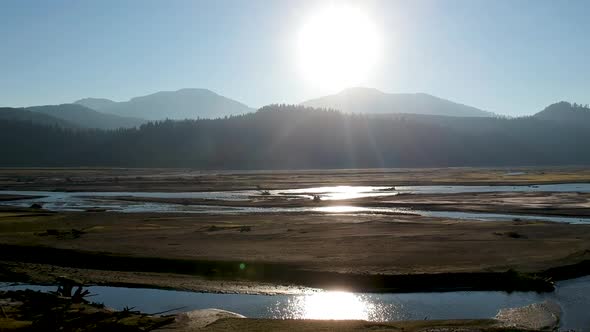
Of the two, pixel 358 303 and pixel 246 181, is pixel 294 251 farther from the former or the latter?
pixel 246 181

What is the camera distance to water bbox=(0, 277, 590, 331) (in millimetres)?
19703

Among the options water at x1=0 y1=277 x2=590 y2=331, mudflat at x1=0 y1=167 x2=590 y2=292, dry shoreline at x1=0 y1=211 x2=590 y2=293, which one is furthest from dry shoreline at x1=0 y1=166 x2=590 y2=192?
water at x1=0 y1=277 x2=590 y2=331

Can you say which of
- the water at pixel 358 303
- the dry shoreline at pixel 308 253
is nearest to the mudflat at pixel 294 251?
the dry shoreline at pixel 308 253

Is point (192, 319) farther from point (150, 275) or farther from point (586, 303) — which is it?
point (586, 303)

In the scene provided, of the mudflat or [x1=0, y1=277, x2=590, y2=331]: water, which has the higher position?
the mudflat

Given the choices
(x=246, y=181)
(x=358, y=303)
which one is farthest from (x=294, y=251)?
(x=246, y=181)

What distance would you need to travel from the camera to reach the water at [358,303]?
1970cm

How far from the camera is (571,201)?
59.7m

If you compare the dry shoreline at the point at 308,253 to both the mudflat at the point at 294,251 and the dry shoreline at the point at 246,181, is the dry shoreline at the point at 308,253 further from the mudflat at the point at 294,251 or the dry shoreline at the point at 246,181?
the dry shoreline at the point at 246,181

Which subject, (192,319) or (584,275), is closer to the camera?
(192,319)

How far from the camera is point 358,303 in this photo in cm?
2128

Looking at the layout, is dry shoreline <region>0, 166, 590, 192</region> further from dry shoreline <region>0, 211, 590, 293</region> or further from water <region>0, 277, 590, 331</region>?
water <region>0, 277, 590, 331</region>

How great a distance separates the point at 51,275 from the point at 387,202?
136 feet

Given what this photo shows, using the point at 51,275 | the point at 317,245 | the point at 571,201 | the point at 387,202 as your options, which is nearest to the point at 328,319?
the point at 317,245
